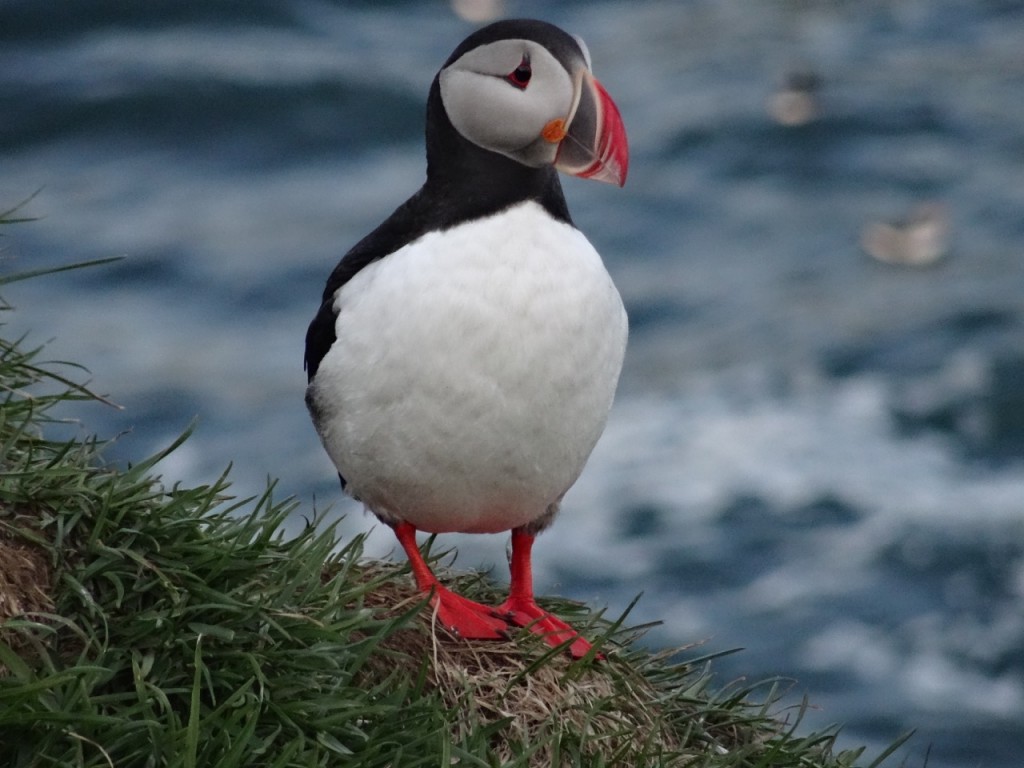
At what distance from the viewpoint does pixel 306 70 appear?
50.2ft

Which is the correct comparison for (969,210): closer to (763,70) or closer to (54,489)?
(763,70)

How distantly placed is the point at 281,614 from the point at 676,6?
15.2 meters

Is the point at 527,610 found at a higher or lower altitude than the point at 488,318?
lower

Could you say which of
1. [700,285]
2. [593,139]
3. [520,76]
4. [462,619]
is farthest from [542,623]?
[700,285]

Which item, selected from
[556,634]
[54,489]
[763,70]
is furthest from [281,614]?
[763,70]

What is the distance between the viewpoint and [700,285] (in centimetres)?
1323

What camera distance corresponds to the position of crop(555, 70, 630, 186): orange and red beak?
13.2 feet

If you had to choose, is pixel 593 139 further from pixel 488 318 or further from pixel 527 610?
pixel 527 610

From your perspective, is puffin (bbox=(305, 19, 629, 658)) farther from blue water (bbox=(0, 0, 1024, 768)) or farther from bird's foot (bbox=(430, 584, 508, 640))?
blue water (bbox=(0, 0, 1024, 768))

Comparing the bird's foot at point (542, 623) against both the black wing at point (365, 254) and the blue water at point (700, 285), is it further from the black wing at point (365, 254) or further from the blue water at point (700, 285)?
the blue water at point (700, 285)

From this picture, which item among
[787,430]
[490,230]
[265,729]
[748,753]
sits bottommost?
[787,430]

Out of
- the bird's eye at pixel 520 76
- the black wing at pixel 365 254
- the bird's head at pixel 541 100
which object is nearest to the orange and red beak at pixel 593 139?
the bird's head at pixel 541 100

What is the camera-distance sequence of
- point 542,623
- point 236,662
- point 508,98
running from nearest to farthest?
point 236,662 < point 508,98 < point 542,623

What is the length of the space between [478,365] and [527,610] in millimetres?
780
